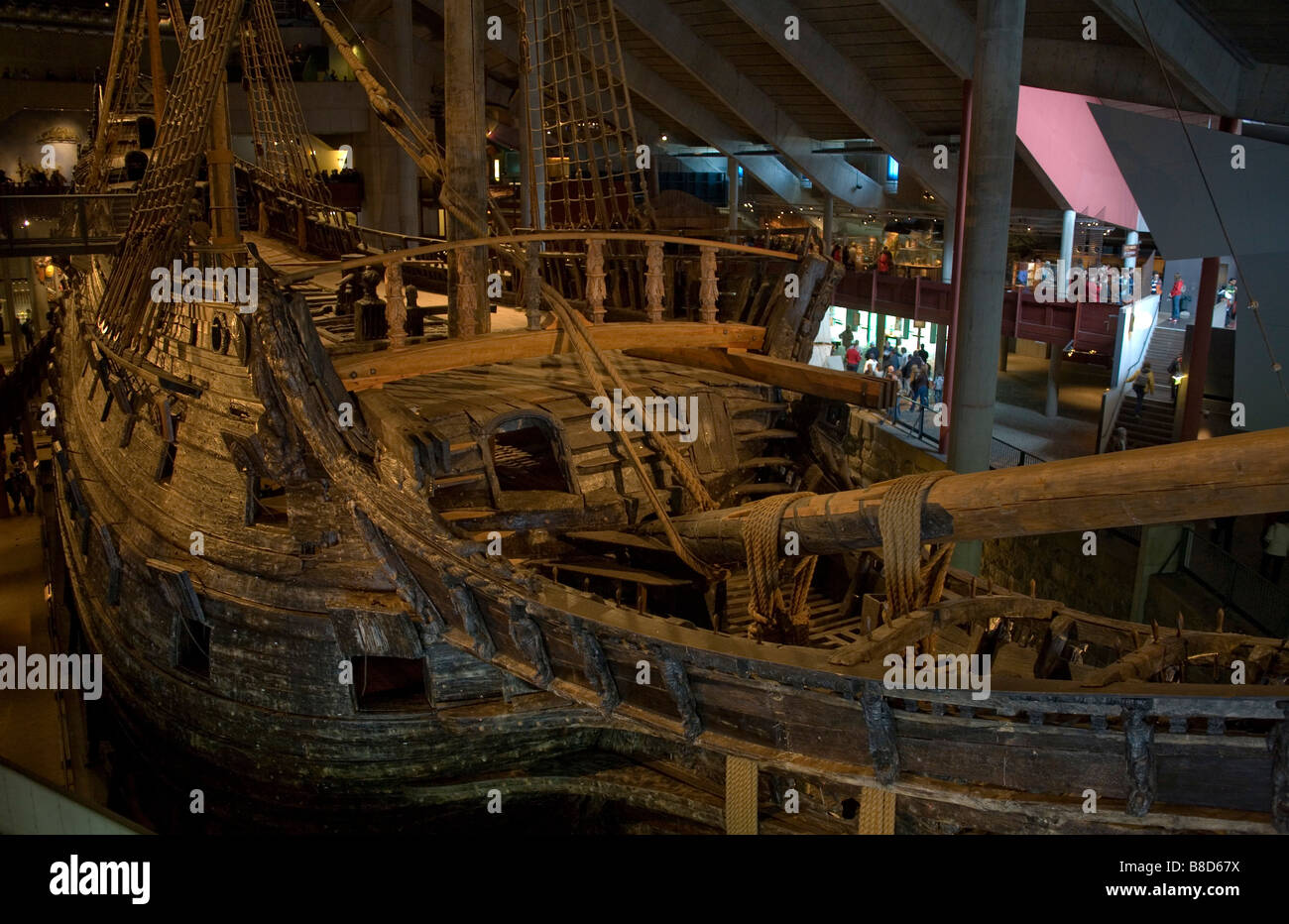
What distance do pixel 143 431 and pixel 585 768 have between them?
5.06 meters

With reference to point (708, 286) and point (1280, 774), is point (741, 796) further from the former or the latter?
point (708, 286)

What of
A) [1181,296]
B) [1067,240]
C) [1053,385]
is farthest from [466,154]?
[1181,296]

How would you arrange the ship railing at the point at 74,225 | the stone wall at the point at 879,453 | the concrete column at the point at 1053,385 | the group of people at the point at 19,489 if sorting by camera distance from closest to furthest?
the ship railing at the point at 74,225 < the group of people at the point at 19,489 < the stone wall at the point at 879,453 < the concrete column at the point at 1053,385

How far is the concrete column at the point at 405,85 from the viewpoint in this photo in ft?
78.7

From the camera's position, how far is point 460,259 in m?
8.07

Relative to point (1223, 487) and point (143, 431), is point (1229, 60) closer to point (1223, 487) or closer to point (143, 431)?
point (1223, 487)

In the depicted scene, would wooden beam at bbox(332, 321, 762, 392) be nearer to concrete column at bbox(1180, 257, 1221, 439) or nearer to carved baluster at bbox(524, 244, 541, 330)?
carved baluster at bbox(524, 244, 541, 330)

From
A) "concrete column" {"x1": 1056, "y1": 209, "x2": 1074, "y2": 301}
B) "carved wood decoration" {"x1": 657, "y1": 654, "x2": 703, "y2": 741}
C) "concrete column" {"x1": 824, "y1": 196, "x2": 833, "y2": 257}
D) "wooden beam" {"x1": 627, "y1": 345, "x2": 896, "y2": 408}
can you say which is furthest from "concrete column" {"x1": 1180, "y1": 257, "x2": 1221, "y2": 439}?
"concrete column" {"x1": 824, "y1": 196, "x2": 833, "y2": 257}

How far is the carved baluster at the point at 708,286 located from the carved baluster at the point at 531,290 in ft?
4.53

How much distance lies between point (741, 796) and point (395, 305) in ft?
14.0

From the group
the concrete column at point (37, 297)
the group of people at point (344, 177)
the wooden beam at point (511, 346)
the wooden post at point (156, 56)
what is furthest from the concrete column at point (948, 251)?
the concrete column at point (37, 297)

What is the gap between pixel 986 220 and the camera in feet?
37.3

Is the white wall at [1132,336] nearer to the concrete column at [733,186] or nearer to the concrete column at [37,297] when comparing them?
the concrete column at [733,186]

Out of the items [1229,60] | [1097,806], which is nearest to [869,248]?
[1229,60]
